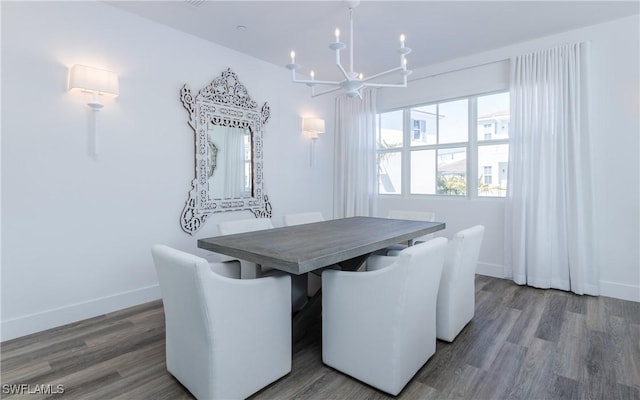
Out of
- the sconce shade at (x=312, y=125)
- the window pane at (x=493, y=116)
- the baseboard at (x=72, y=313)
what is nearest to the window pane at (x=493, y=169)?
the window pane at (x=493, y=116)

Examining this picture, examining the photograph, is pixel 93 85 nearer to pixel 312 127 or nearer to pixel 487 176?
pixel 312 127

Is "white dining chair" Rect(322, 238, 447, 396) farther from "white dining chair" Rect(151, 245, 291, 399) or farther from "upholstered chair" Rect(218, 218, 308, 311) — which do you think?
"upholstered chair" Rect(218, 218, 308, 311)

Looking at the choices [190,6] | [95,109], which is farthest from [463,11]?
[95,109]

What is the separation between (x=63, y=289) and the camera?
262 centimetres

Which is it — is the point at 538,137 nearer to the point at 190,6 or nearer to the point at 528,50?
the point at 528,50

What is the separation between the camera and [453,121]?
167 inches

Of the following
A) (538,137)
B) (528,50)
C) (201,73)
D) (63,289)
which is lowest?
(63,289)

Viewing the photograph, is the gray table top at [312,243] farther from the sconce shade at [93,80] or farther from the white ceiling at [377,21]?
the white ceiling at [377,21]

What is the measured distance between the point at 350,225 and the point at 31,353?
2443 millimetres

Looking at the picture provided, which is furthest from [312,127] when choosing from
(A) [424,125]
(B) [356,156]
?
(A) [424,125]

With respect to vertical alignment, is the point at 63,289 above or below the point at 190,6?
below

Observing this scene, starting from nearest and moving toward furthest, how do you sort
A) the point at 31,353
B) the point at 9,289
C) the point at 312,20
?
Result: the point at 31,353
the point at 9,289
the point at 312,20

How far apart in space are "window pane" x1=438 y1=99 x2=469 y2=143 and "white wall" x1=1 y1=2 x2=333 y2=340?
9.10 feet

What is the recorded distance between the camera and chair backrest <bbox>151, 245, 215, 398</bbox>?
1464 mm
